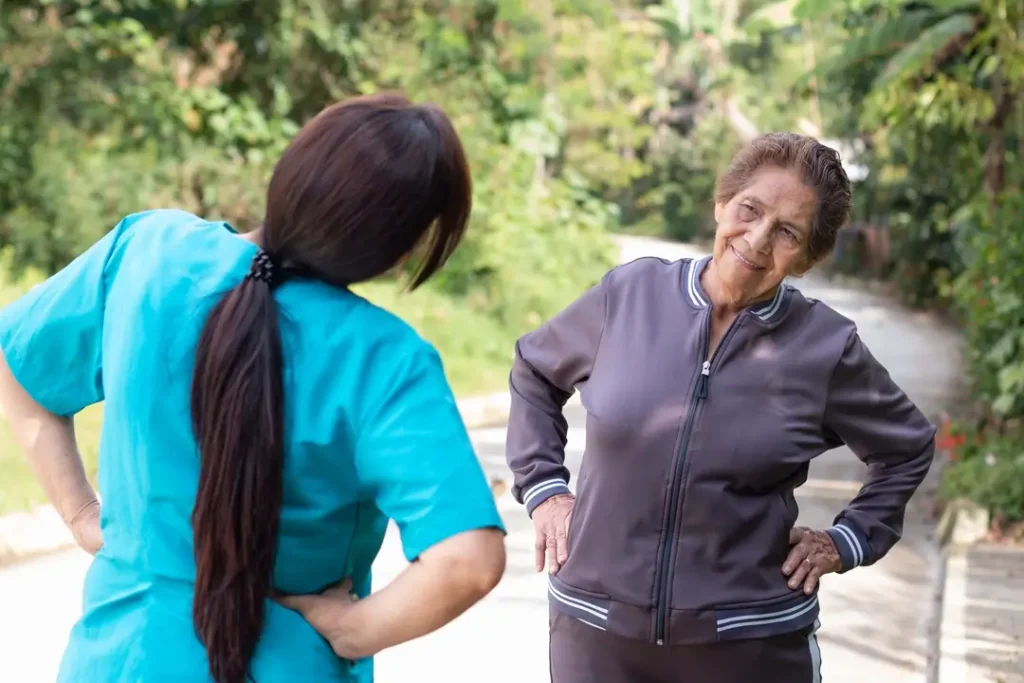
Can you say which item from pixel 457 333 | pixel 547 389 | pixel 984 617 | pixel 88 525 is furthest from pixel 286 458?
pixel 457 333

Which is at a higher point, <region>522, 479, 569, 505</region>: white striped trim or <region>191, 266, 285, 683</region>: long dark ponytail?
<region>191, 266, 285, 683</region>: long dark ponytail

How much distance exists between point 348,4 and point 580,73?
15.4 ft

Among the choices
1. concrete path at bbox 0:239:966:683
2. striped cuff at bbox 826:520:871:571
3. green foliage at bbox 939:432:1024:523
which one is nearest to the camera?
striped cuff at bbox 826:520:871:571

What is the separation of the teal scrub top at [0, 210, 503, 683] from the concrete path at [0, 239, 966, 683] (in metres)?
4.07

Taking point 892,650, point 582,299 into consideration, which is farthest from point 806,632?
point 892,650

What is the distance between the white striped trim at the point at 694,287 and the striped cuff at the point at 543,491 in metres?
0.50

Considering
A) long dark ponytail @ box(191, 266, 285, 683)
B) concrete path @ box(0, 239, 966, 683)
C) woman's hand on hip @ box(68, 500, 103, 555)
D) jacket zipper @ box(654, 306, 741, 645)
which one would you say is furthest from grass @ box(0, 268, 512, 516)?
long dark ponytail @ box(191, 266, 285, 683)

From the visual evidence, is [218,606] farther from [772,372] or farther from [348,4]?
[348,4]

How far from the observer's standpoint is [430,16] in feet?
52.9

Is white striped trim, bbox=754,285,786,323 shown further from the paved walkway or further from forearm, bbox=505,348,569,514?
the paved walkway

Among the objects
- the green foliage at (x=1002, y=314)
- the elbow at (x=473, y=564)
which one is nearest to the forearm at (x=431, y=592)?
the elbow at (x=473, y=564)

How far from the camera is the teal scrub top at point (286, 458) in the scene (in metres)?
1.78

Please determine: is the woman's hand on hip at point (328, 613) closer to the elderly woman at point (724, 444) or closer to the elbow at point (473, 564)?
the elbow at point (473, 564)

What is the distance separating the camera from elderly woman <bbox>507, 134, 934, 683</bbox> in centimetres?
264
